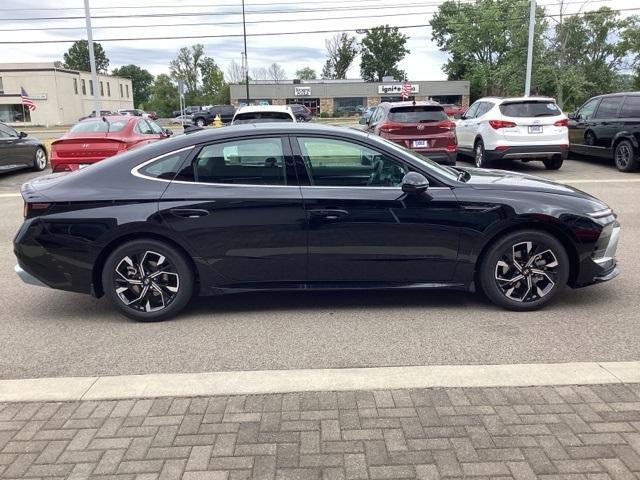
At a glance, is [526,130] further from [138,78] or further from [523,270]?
[138,78]

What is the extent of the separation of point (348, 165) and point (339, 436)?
2.40 m

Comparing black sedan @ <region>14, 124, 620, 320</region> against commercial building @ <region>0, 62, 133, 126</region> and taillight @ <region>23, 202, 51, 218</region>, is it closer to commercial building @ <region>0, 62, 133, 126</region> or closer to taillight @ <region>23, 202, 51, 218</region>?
taillight @ <region>23, 202, 51, 218</region>

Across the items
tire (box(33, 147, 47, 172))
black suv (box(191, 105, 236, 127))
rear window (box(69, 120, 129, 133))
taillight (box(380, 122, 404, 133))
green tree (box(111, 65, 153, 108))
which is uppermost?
green tree (box(111, 65, 153, 108))

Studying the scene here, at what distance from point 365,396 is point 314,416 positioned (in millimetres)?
364

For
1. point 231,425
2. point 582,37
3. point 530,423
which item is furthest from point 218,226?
point 582,37

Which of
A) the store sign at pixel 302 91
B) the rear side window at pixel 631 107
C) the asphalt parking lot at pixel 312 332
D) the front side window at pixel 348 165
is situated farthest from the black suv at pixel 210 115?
the front side window at pixel 348 165

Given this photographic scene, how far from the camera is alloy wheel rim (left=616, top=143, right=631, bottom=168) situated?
505 inches

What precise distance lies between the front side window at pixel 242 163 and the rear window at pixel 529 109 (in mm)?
9340

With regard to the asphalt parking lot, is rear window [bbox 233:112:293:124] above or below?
above

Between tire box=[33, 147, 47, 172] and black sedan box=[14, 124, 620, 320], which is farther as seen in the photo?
tire box=[33, 147, 47, 172]

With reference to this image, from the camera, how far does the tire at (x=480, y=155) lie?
13.2 meters

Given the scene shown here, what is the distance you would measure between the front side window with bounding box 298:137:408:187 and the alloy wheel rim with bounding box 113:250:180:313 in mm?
1390

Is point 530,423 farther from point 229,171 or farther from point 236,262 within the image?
point 229,171

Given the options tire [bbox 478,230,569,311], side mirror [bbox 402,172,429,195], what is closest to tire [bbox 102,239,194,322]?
side mirror [bbox 402,172,429,195]
